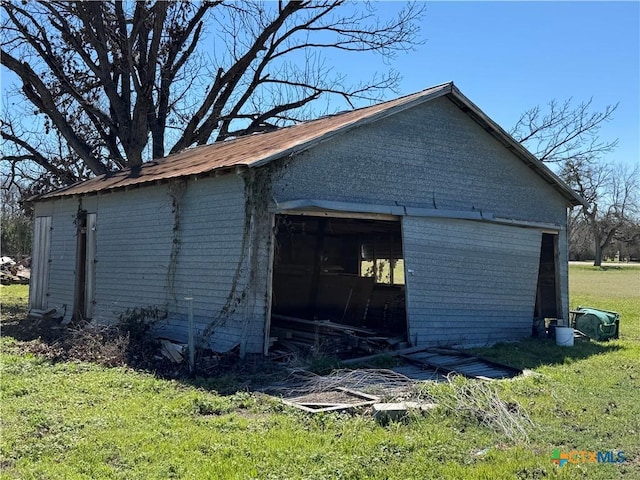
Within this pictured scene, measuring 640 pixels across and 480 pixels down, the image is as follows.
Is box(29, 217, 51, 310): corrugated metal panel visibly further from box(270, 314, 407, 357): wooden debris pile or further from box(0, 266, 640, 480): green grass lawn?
box(0, 266, 640, 480): green grass lawn

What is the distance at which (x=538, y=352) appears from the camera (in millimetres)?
11555

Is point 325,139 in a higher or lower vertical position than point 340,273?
higher

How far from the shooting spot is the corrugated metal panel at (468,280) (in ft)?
38.2

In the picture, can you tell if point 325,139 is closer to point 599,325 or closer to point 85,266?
point 85,266

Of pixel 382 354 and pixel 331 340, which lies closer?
pixel 382 354

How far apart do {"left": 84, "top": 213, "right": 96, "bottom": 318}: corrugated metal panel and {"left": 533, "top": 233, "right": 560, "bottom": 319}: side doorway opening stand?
10.4 metres

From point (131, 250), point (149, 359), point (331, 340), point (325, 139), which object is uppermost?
point (325, 139)

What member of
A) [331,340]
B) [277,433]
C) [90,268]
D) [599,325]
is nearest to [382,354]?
[331,340]

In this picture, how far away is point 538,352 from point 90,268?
32.2 ft

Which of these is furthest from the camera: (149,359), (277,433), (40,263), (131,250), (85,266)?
(40,263)

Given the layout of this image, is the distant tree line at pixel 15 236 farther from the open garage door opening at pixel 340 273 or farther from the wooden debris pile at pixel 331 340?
the wooden debris pile at pixel 331 340

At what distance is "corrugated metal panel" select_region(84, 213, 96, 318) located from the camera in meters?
14.2

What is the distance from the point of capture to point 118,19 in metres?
21.6

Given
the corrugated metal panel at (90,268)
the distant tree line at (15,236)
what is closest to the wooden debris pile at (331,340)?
the corrugated metal panel at (90,268)
